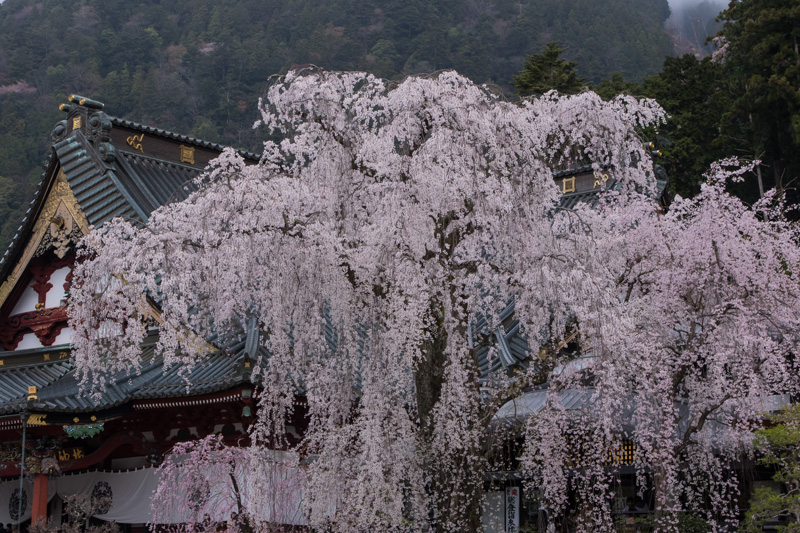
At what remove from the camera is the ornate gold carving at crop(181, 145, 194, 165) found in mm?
18609

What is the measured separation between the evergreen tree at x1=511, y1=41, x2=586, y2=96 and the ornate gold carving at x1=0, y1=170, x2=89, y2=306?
20.3 meters

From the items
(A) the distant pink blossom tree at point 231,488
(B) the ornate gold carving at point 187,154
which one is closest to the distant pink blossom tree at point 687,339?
(A) the distant pink blossom tree at point 231,488

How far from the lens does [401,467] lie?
29.6ft

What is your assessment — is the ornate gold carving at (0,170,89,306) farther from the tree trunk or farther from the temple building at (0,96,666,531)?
the tree trunk

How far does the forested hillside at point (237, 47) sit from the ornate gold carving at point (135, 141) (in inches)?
1427

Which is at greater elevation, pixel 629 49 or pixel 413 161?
pixel 629 49

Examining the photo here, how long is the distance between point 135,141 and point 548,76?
19.5m

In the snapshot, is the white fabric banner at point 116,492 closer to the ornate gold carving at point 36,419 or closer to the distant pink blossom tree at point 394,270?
the ornate gold carving at point 36,419

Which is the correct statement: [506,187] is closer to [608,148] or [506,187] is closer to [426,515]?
[608,148]

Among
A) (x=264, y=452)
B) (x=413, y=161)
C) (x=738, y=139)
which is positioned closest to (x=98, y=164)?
(x=264, y=452)

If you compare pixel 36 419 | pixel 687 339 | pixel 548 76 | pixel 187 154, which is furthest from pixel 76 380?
pixel 548 76

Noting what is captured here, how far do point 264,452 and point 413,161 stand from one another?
13.6 feet

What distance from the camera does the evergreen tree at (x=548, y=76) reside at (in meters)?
32.6

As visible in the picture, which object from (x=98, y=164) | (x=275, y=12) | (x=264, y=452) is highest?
(x=275, y=12)
